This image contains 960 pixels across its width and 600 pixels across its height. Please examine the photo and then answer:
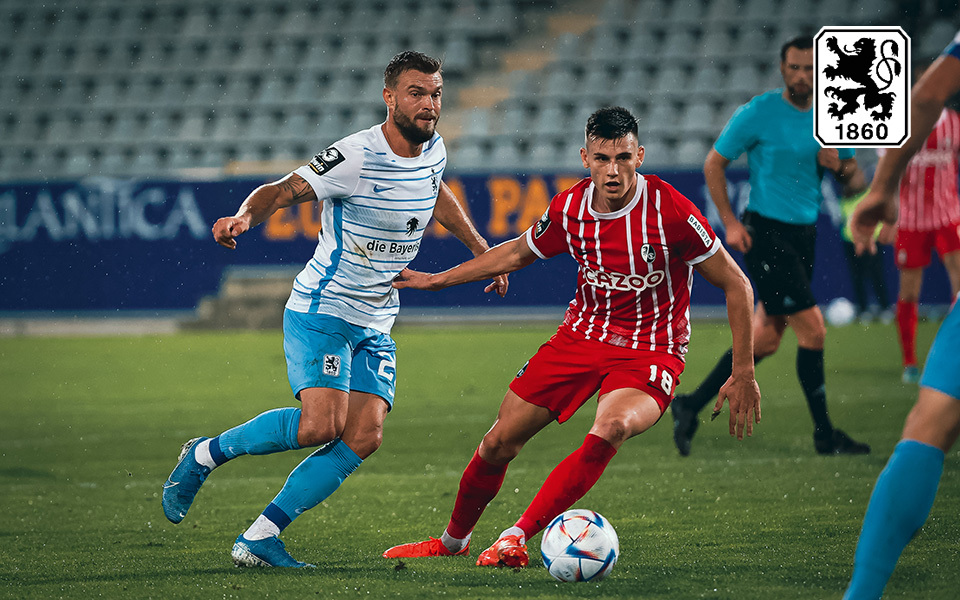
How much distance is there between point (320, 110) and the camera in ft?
57.8

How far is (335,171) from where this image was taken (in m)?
4.00

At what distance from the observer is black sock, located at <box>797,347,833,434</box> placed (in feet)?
19.3

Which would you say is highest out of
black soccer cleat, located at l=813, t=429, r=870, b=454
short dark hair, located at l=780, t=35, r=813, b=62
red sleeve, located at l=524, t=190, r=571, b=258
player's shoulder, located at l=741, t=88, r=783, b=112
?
short dark hair, located at l=780, t=35, r=813, b=62

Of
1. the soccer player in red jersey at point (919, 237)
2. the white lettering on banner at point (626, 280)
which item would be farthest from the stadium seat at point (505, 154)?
the white lettering on banner at point (626, 280)

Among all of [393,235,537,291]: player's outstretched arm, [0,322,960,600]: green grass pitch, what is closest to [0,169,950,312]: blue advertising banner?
[0,322,960,600]: green grass pitch

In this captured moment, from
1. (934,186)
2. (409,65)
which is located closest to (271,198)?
(409,65)

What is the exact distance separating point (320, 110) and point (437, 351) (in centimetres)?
731

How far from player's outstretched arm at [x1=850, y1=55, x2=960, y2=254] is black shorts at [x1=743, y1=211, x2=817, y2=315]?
10.6 ft

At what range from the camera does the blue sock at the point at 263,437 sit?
156 inches

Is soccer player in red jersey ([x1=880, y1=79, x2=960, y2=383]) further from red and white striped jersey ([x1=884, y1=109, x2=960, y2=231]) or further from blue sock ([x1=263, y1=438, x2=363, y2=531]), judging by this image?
blue sock ([x1=263, y1=438, x2=363, y2=531])

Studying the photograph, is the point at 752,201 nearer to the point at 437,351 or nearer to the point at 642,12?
the point at 437,351

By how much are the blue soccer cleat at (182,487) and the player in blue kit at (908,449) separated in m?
2.39

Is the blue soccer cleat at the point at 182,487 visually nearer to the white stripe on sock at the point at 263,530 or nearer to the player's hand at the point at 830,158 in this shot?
the white stripe on sock at the point at 263,530

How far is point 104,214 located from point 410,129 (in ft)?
36.8
